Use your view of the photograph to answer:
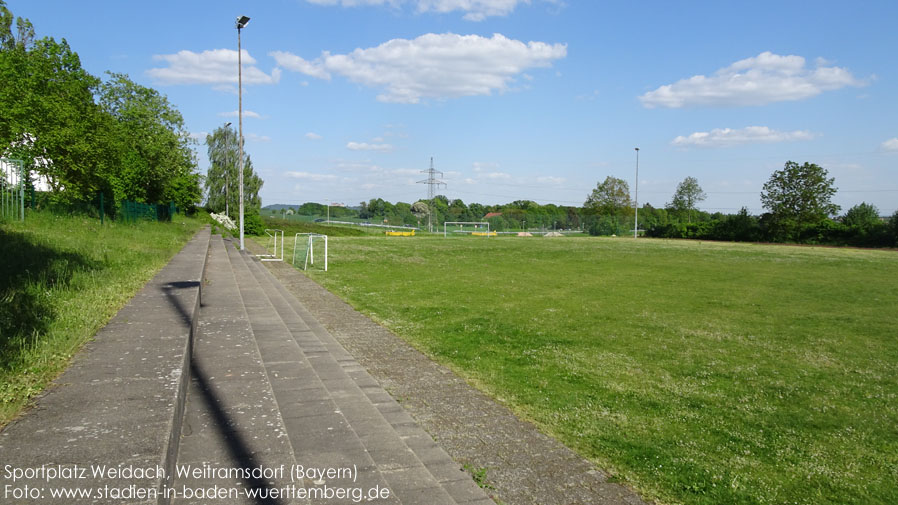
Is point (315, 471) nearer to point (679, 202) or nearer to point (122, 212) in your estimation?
point (122, 212)

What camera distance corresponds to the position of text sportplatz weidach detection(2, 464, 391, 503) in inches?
83.8

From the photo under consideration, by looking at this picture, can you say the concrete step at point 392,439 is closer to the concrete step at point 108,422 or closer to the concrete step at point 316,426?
the concrete step at point 316,426

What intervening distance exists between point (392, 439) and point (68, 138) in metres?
22.5

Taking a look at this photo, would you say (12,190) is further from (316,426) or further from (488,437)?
(488,437)

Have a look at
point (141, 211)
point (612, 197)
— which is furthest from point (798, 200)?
point (141, 211)

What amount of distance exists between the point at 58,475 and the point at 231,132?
77526 mm

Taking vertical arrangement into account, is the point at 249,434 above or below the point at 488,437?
above

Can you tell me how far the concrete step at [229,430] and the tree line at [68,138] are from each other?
17.3 m

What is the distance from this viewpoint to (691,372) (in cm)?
682

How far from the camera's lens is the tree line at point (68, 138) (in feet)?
61.9

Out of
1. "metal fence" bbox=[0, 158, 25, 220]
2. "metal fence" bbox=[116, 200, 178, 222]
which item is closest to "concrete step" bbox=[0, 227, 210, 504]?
"metal fence" bbox=[0, 158, 25, 220]

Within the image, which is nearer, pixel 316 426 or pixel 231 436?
pixel 231 436

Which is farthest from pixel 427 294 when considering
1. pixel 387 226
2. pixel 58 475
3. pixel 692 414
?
pixel 387 226

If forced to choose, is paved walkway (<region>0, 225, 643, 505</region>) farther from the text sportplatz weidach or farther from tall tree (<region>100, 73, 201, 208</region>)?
tall tree (<region>100, 73, 201, 208</region>)
